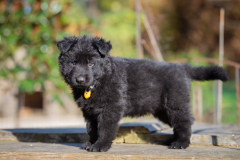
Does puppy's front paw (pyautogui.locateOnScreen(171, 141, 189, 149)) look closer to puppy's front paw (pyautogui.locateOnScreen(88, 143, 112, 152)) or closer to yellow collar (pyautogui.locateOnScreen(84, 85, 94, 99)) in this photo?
puppy's front paw (pyautogui.locateOnScreen(88, 143, 112, 152))

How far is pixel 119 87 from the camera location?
3486 millimetres

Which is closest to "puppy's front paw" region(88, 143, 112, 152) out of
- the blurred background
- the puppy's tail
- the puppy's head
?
the puppy's head

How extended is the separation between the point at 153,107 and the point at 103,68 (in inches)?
36.5

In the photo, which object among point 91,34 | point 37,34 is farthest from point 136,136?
point 91,34

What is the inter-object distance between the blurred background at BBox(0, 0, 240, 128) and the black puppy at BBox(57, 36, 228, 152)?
276cm

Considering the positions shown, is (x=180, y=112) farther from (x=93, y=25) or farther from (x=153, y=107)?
(x=93, y=25)

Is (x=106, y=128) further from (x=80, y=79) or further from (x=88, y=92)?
(x=80, y=79)

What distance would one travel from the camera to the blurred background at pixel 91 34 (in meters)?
6.90

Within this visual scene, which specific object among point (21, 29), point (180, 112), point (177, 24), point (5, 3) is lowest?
point (180, 112)

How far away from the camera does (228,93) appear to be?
10664 mm

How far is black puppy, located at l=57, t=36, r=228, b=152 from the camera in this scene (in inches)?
131

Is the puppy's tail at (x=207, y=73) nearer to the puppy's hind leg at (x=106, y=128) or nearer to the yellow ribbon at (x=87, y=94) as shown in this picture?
the puppy's hind leg at (x=106, y=128)

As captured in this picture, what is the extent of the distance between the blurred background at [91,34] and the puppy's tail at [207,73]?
244cm

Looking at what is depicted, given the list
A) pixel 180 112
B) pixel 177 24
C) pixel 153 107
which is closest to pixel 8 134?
pixel 153 107
